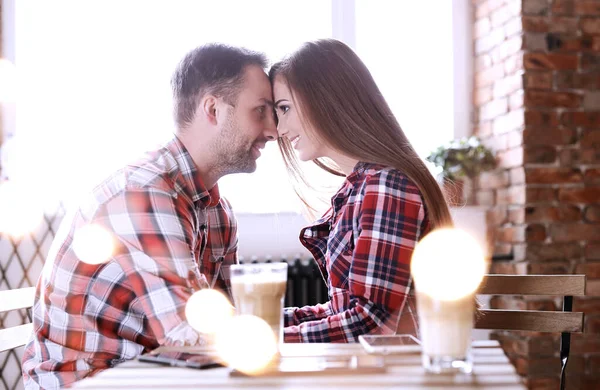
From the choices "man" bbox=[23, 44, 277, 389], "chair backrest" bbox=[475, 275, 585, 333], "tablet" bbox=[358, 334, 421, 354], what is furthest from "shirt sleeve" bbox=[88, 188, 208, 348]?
"chair backrest" bbox=[475, 275, 585, 333]

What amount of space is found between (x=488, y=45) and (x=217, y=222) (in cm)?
185

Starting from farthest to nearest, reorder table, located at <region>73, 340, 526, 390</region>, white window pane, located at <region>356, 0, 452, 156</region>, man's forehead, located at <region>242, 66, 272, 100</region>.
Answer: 1. white window pane, located at <region>356, 0, 452, 156</region>
2. man's forehead, located at <region>242, 66, 272, 100</region>
3. table, located at <region>73, 340, 526, 390</region>

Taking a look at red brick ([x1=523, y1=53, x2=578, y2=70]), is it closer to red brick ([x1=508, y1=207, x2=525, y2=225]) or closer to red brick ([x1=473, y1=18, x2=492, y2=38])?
red brick ([x1=473, y1=18, x2=492, y2=38])

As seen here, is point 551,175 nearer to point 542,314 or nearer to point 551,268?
point 551,268

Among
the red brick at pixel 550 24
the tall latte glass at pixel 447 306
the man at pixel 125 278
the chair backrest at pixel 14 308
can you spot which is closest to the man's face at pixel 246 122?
the man at pixel 125 278

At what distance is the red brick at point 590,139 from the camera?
2785 mm

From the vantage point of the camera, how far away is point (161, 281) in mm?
1148

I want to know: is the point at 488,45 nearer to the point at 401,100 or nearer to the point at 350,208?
the point at 401,100

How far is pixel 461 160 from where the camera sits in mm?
2938

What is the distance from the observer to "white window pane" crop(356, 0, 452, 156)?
3260 millimetres

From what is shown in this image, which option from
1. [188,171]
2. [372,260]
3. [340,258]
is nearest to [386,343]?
[372,260]

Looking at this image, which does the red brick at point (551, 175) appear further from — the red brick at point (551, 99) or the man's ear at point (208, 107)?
the man's ear at point (208, 107)

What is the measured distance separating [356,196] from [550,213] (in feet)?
5.10

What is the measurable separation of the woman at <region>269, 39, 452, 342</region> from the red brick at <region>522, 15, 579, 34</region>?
1421 mm
